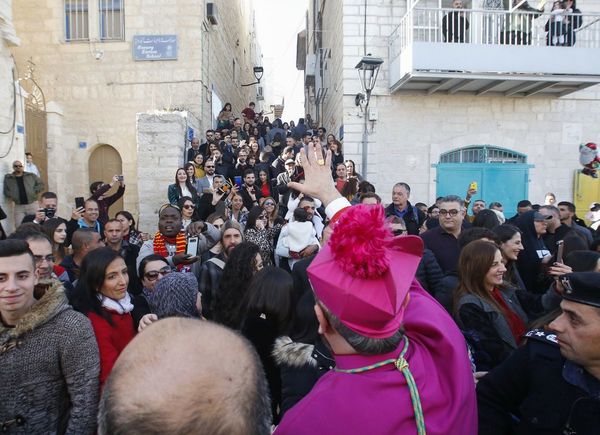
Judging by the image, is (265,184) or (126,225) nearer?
(126,225)

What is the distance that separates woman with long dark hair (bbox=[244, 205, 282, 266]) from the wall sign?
890cm

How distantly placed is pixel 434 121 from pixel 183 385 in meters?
13.1

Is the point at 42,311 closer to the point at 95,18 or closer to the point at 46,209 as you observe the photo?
the point at 46,209

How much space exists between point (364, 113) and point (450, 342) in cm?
1162

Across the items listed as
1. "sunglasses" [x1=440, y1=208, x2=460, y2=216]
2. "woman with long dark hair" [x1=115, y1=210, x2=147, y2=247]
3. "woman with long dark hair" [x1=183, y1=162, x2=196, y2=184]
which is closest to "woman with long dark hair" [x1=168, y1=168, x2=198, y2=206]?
"woman with long dark hair" [x1=183, y1=162, x2=196, y2=184]

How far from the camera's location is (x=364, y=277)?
1432mm

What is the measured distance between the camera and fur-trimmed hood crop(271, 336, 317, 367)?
2.40 m

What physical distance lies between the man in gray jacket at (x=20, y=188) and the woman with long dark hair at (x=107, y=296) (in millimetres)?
6659

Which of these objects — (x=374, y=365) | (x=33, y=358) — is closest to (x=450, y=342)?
(x=374, y=365)

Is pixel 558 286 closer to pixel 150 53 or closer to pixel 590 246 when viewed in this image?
pixel 590 246

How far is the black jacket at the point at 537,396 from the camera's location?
70.0 inches

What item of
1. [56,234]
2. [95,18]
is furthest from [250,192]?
[95,18]

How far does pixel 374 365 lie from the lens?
1.44m

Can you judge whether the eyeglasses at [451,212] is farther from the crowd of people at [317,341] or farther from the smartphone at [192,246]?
the smartphone at [192,246]
